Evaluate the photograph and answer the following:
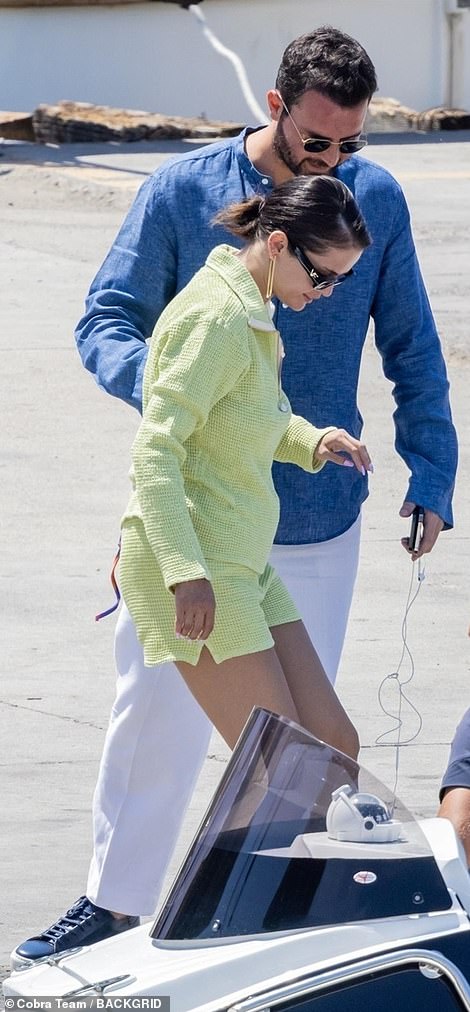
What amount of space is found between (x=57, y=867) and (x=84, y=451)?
4.55 m

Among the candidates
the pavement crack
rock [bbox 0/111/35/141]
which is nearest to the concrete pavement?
the pavement crack

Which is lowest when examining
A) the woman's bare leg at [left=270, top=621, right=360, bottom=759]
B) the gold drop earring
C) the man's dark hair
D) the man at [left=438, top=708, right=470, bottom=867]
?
the man at [left=438, top=708, right=470, bottom=867]

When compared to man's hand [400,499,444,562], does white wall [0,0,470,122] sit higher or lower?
lower

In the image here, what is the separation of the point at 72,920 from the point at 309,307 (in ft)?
4.53

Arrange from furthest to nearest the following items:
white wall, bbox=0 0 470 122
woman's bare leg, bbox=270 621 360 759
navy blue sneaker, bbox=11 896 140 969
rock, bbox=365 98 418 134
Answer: white wall, bbox=0 0 470 122
rock, bbox=365 98 418 134
navy blue sneaker, bbox=11 896 140 969
woman's bare leg, bbox=270 621 360 759

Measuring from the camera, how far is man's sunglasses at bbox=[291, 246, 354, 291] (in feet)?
10.4

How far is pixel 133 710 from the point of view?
358 cm

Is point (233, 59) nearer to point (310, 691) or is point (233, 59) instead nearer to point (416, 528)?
point (416, 528)

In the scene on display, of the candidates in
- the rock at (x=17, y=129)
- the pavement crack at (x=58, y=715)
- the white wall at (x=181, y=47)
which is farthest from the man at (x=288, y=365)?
the white wall at (x=181, y=47)

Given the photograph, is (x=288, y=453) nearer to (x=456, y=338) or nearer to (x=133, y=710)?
(x=133, y=710)

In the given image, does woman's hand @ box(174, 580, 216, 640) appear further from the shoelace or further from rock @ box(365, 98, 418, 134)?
rock @ box(365, 98, 418, 134)

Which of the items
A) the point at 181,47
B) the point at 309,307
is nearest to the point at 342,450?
Result: the point at 309,307

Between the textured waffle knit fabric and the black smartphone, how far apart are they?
21.5 inches

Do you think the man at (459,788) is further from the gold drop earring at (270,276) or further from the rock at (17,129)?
the rock at (17,129)
